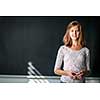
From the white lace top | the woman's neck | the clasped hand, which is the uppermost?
the woman's neck

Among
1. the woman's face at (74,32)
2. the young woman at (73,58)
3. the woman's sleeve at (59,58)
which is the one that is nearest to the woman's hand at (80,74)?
the young woman at (73,58)

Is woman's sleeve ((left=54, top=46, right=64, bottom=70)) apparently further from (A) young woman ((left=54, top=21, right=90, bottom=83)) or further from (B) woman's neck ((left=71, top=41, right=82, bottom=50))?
(B) woman's neck ((left=71, top=41, right=82, bottom=50))

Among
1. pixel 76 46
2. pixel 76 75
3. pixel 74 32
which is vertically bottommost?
pixel 76 75

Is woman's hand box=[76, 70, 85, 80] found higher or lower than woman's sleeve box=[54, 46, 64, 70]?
lower

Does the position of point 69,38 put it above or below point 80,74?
above

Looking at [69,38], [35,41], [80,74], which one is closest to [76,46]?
[69,38]

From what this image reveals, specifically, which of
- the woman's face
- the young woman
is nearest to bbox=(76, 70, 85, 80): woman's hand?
the young woman

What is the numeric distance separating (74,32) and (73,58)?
0.23m

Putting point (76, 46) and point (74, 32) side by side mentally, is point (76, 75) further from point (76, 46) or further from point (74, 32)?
point (74, 32)

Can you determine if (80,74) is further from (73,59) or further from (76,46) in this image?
(76,46)

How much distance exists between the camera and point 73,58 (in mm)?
1885

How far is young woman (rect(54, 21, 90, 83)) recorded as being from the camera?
188 centimetres
